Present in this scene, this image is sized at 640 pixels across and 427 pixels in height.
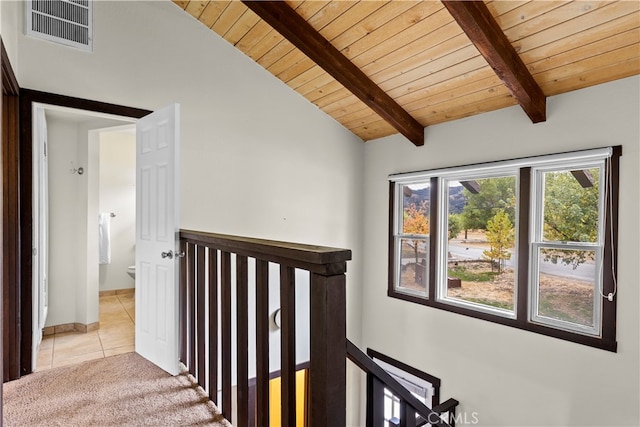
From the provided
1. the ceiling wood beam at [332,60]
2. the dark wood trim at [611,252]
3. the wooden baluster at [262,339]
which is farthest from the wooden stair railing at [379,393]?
the ceiling wood beam at [332,60]

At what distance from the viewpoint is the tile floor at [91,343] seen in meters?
2.99

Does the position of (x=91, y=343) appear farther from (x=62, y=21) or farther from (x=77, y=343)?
(x=62, y=21)

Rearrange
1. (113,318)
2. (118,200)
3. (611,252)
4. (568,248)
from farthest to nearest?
(118,200), (113,318), (568,248), (611,252)

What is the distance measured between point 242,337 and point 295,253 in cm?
66

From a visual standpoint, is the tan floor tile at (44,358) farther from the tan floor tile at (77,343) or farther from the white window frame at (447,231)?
the white window frame at (447,231)

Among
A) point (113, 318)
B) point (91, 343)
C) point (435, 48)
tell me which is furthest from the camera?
point (113, 318)

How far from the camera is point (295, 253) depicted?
1.26 metres

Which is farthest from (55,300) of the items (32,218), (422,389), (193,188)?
(422,389)

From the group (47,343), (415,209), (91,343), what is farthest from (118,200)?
(415,209)

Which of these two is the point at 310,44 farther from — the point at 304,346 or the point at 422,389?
the point at 422,389

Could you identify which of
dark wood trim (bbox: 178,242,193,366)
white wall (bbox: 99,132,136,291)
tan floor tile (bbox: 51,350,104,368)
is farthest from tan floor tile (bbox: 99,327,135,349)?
white wall (bbox: 99,132,136,291)

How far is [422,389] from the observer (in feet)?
12.9

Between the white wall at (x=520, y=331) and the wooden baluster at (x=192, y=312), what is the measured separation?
2.51 metres

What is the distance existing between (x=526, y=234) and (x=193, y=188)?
295 cm
